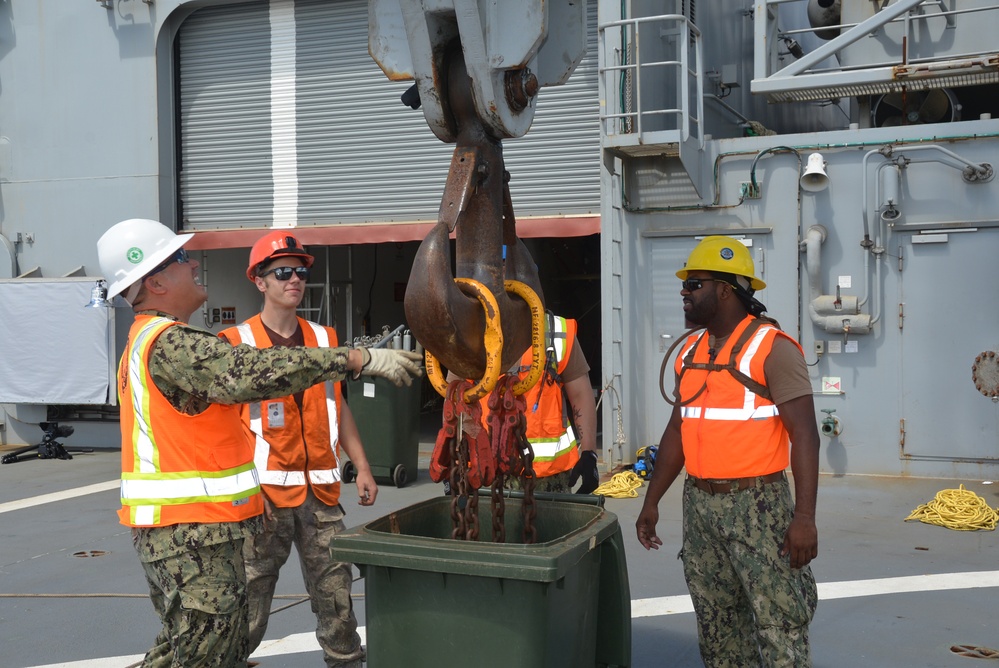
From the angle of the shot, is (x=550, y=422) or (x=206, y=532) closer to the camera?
(x=206, y=532)

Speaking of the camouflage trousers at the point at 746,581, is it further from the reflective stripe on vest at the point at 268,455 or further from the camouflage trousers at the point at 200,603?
the camouflage trousers at the point at 200,603

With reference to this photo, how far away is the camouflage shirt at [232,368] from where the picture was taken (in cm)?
303

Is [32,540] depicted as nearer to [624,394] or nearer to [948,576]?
[624,394]

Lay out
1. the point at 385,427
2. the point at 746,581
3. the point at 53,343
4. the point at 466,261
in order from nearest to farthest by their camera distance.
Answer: the point at 466,261 → the point at 746,581 → the point at 385,427 → the point at 53,343

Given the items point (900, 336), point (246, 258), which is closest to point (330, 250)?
point (246, 258)

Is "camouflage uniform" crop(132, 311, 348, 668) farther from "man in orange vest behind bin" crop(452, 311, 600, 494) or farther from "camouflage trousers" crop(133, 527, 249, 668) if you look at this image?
"man in orange vest behind bin" crop(452, 311, 600, 494)

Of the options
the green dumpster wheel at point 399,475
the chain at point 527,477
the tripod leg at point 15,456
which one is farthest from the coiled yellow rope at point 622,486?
the tripod leg at point 15,456

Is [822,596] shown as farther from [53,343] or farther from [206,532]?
[53,343]

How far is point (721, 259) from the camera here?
145 inches

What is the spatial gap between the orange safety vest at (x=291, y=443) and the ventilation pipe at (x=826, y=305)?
6.09 meters

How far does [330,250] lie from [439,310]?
11.4 m

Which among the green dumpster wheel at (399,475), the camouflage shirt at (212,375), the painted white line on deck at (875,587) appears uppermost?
the camouflage shirt at (212,375)

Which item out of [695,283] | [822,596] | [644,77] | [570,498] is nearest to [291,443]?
[570,498]

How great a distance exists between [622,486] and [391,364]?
5945 millimetres
